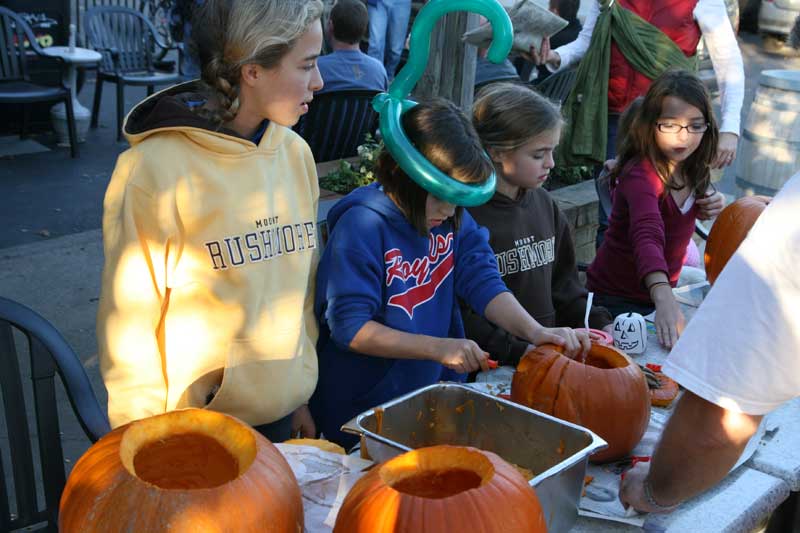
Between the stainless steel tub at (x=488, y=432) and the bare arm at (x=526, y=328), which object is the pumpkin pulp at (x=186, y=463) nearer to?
the stainless steel tub at (x=488, y=432)

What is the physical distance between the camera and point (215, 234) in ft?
6.96

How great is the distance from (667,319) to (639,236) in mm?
486

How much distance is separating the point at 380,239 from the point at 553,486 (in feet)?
3.30

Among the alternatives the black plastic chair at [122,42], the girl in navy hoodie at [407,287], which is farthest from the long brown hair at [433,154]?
the black plastic chair at [122,42]

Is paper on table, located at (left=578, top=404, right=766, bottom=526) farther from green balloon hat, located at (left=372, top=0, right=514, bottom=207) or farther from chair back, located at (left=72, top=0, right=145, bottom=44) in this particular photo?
chair back, located at (left=72, top=0, right=145, bottom=44)

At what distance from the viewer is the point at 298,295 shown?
7.66 ft

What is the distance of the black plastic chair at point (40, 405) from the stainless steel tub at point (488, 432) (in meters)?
0.65

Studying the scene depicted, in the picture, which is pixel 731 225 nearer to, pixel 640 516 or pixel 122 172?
pixel 640 516

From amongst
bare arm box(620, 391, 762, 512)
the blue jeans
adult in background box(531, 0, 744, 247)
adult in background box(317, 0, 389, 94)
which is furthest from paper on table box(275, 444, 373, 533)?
the blue jeans

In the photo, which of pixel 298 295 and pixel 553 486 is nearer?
pixel 553 486

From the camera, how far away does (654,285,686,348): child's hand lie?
10.0 feet

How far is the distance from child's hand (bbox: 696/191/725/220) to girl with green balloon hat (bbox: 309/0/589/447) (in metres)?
1.31

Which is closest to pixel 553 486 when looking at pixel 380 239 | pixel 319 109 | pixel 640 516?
pixel 640 516

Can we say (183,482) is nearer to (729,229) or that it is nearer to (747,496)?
(747,496)
